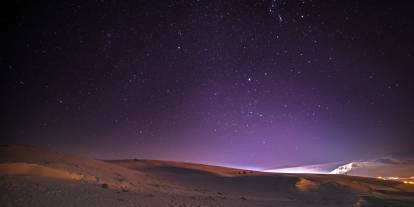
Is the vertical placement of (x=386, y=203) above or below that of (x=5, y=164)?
below

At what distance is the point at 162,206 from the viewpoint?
37.0 feet

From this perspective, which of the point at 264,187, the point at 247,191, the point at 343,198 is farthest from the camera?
the point at 264,187

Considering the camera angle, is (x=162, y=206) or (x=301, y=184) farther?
(x=301, y=184)

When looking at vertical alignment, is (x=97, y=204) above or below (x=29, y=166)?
below

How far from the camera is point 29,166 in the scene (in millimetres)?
13703

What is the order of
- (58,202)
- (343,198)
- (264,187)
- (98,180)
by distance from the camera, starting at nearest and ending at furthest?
(58,202) < (98,180) < (343,198) < (264,187)

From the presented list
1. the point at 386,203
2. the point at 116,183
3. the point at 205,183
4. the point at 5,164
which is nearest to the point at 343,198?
the point at 386,203

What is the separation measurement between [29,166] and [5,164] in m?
0.94

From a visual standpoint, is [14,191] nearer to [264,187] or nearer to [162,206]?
[162,206]

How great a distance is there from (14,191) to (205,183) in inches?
483

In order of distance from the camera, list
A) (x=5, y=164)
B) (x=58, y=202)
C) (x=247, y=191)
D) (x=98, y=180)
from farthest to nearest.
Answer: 1. (x=247, y=191)
2. (x=98, y=180)
3. (x=5, y=164)
4. (x=58, y=202)

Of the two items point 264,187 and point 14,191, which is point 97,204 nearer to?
point 14,191

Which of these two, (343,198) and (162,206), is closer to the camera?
(162,206)

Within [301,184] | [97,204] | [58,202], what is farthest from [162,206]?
[301,184]
